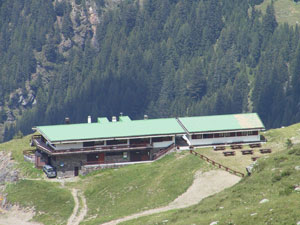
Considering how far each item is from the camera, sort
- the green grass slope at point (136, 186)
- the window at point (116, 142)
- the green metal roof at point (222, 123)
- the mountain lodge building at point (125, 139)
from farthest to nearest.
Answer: the green metal roof at point (222, 123) → the window at point (116, 142) → the mountain lodge building at point (125, 139) → the green grass slope at point (136, 186)

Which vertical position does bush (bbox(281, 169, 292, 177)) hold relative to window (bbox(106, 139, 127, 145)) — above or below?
below

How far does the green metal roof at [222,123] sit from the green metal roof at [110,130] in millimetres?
2277

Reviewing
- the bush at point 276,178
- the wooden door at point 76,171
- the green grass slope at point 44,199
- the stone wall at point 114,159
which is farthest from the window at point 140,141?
the bush at point 276,178

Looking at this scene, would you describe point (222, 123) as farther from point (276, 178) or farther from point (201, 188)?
point (276, 178)

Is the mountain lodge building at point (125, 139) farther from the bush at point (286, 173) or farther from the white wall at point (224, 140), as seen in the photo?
the bush at point (286, 173)

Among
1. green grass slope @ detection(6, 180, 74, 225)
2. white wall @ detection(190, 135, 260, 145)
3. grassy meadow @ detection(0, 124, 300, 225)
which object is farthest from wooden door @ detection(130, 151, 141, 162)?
green grass slope @ detection(6, 180, 74, 225)

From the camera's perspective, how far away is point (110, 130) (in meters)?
135

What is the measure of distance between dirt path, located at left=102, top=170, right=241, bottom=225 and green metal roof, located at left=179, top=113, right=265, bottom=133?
2051 cm

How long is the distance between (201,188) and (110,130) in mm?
29135

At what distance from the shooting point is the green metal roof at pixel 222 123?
135 m

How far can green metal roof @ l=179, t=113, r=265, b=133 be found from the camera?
444ft

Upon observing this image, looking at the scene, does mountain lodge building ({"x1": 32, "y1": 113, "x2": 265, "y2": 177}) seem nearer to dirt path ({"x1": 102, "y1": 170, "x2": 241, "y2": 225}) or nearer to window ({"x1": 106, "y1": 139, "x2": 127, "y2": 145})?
window ({"x1": 106, "y1": 139, "x2": 127, "y2": 145})

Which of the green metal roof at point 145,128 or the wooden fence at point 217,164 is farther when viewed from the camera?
the green metal roof at point 145,128

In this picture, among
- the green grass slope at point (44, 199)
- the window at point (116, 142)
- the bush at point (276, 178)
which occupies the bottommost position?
the green grass slope at point (44, 199)
